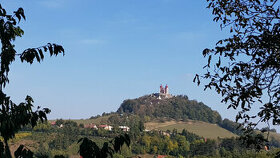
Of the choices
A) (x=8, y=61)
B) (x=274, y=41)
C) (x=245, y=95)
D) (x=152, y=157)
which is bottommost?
(x=152, y=157)

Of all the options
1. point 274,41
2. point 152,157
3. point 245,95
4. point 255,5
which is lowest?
point 152,157

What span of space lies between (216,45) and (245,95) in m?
1.55

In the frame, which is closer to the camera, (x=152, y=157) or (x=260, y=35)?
(x=260, y=35)

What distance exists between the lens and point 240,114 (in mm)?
10000

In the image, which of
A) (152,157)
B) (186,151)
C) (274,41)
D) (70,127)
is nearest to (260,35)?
(274,41)

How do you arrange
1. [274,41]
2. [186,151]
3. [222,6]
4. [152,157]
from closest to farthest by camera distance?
[274,41], [222,6], [152,157], [186,151]

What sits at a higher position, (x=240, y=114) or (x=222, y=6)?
(x=222, y=6)

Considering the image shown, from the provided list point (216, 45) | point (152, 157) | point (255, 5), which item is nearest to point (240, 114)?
point (216, 45)

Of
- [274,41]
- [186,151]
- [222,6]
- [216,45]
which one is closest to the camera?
[274,41]

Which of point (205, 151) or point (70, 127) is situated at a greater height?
point (70, 127)

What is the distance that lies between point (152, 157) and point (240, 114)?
141124 millimetres

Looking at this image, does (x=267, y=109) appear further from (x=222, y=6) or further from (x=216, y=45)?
(x=222, y=6)

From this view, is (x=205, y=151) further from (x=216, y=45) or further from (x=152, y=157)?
(x=216, y=45)

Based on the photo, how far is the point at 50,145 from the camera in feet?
506
